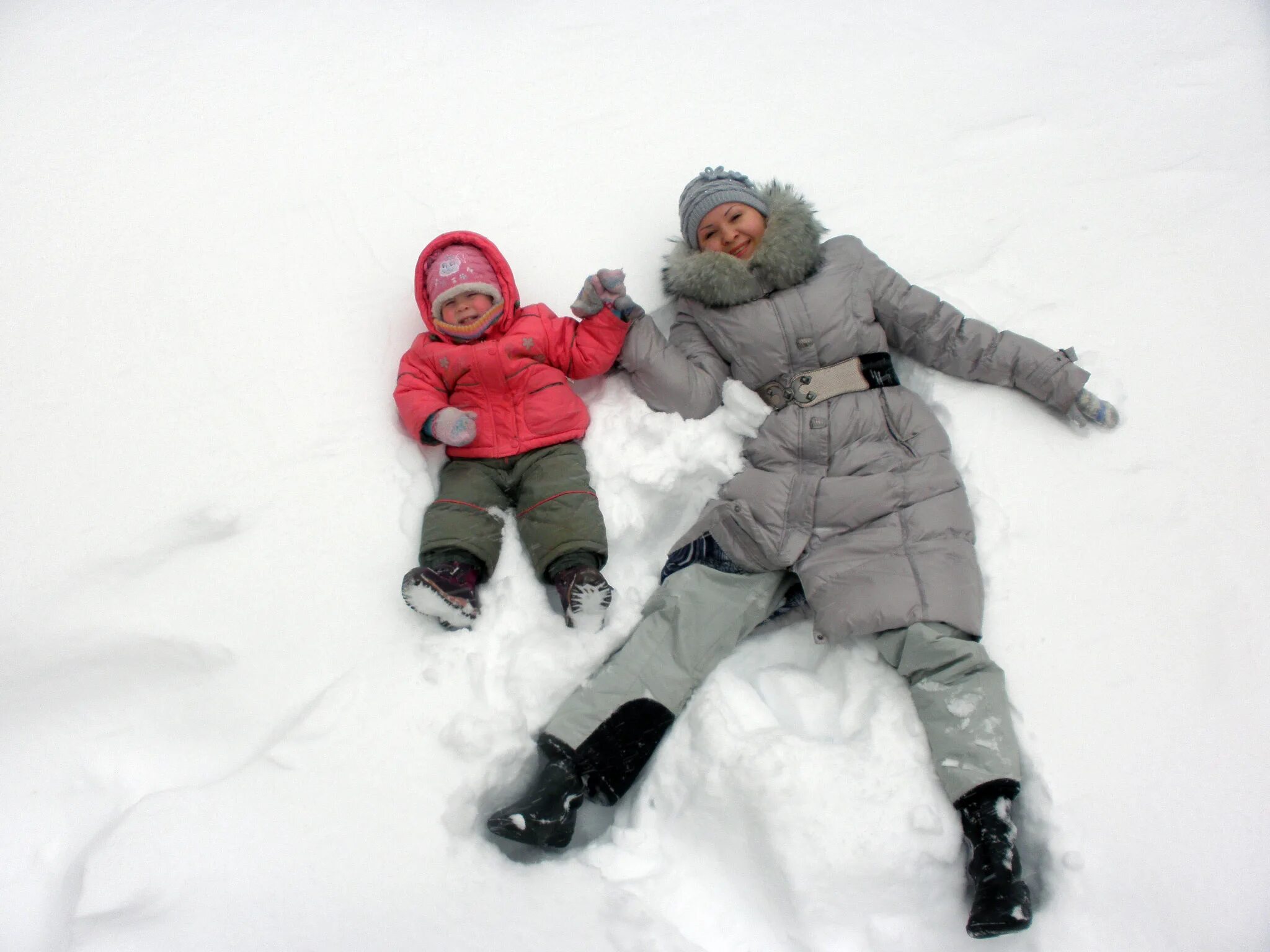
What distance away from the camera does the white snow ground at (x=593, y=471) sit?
5.24 ft

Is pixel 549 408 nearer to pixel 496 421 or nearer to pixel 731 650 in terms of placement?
pixel 496 421

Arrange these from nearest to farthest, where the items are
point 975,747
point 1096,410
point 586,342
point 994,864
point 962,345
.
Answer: point 994,864, point 975,747, point 1096,410, point 962,345, point 586,342

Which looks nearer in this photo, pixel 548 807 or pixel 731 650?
pixel 548 807

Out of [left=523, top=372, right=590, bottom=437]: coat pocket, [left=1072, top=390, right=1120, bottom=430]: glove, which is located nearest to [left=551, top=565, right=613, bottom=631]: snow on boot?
[left=523, top=372, right=590, bottom=437]: coat pocket

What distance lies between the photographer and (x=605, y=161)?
290 cm

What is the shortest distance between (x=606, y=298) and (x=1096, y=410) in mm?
1442

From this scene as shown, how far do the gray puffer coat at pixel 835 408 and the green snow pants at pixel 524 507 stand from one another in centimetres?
33

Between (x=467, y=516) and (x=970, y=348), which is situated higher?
(x=970, y=348)

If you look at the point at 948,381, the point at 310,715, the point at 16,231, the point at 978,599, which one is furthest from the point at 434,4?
the point at 978,599

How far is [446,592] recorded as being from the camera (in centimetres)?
193

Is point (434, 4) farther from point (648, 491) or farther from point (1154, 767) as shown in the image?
point (1154, 767)

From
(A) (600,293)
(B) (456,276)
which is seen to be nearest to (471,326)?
(B) (456,276)

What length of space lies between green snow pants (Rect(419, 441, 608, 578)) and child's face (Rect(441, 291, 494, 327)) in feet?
1.45

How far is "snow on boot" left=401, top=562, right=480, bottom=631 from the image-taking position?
6.20 feet
